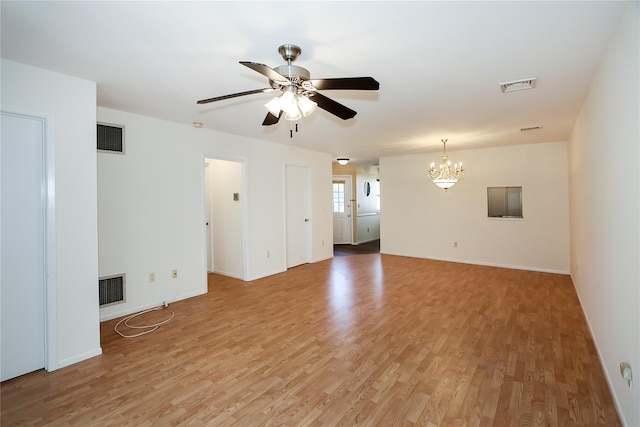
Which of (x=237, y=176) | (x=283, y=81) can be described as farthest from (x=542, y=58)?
(x=237, y=176)

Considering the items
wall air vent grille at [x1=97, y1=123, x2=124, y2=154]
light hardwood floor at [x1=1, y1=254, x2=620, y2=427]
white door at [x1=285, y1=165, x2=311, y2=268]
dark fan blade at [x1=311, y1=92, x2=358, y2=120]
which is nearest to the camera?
light hardwood floor at [x1=1, y1=254, x2=620, y2=427]

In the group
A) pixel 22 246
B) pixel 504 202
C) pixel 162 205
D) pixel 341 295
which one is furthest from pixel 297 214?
pixel 22 246

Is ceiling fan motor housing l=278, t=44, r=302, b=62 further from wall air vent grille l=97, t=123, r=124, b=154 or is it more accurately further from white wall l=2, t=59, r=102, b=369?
wall air vent grille l=97, t=123, r=124, b=154

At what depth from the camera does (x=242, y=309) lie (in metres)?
3.92

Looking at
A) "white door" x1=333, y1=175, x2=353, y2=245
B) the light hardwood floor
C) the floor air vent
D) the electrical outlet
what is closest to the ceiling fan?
the light hardwood floor

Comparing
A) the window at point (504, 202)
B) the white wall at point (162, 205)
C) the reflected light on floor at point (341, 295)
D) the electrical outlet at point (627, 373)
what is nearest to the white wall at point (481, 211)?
the window at point (504, 202)

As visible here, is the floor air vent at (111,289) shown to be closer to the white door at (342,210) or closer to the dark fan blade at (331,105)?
the dark fan blade at (331,105)

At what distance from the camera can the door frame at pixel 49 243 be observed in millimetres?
2518

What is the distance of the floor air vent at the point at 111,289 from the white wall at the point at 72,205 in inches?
33.4

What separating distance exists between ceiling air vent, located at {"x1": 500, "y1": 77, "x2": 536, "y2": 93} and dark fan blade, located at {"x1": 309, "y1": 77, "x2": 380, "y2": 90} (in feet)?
5.32

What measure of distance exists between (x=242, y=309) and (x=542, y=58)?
3823 millimetres

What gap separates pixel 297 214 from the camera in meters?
6.33

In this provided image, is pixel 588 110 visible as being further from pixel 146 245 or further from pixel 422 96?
pixel 146 245

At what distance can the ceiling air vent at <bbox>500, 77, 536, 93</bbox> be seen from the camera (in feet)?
8.97
